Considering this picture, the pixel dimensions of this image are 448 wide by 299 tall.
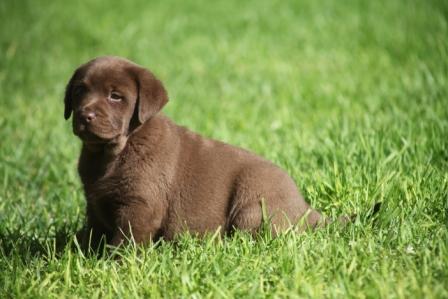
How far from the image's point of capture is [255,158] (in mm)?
3996

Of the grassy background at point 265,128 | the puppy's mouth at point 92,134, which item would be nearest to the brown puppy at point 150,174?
the puppy's mouth at point 92,134

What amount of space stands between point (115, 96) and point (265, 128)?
2678mm

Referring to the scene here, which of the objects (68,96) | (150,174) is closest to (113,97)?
(68,96)

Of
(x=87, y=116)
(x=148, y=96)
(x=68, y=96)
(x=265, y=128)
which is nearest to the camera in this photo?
(x=87, y=116)

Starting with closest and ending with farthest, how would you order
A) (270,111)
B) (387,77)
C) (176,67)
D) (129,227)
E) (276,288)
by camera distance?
(276,288) < (129,227) < (270,111) < (387,77) < (176,67)

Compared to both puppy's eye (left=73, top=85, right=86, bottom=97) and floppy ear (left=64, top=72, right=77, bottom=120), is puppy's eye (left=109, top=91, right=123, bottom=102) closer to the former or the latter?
puppy's eye (left=73, top=85, right=86, bottom=97)

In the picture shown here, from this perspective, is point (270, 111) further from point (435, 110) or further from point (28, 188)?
point (28, 188)

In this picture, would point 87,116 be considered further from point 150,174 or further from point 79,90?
point 150,174

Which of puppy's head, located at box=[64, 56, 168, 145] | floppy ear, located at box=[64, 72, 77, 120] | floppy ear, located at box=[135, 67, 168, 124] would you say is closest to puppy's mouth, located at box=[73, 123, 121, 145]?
puppy's head, located at box=[64, 56, 168, 145]

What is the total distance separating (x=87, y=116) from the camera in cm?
356

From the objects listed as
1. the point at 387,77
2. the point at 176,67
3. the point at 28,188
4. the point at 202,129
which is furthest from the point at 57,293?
the point at 176,67

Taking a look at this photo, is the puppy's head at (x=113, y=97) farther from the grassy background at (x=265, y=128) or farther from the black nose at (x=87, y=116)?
the grassy background at (x=265, y=128)

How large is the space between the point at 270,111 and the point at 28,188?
256 cm

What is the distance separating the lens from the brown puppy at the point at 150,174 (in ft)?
12.1
